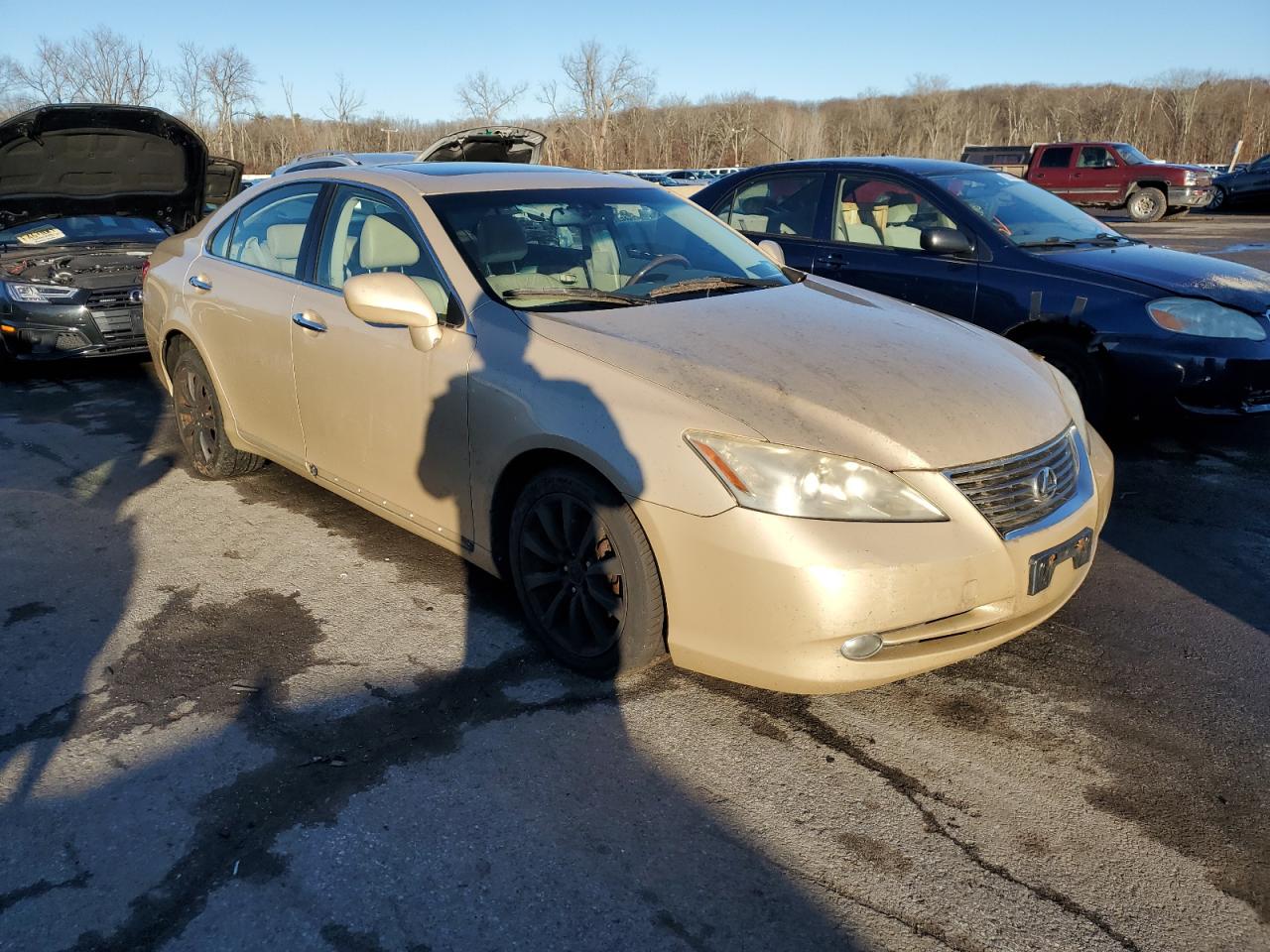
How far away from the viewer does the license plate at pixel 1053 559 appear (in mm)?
2918

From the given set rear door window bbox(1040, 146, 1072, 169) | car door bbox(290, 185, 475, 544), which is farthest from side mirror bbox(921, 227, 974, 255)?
rear door window bbox(1040, 146, 1072, 169)

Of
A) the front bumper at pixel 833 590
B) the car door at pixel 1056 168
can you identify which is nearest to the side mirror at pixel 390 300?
the front bumper at pixel 833 590

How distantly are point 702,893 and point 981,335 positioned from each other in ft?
7.97

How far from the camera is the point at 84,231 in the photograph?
27.1 feet

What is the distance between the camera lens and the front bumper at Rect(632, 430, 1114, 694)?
8.78 feet

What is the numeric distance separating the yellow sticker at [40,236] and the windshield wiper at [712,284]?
20.8 ft

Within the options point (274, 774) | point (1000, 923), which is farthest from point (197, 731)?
point (1000, 923)

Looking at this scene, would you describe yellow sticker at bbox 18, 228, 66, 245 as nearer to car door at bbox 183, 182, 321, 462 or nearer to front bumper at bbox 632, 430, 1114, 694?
car door at bbox 183, 182, 321, 462

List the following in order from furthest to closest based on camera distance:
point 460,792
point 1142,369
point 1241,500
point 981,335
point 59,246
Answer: point 59,246
point 1142,369
point 1241,500
point 981,335
point 460,792

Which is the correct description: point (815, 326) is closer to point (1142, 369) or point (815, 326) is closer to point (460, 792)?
point (460, 792)

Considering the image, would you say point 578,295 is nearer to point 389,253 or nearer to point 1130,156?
point 389,253

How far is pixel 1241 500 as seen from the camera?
5.04 meters

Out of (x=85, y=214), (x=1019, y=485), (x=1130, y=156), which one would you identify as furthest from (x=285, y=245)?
(x=1130, y=156)

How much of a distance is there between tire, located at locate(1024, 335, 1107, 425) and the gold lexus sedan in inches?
80.1
